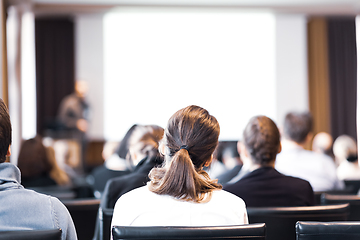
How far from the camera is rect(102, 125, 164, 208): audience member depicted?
6.10ft

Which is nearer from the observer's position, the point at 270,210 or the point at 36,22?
the point at 270,210

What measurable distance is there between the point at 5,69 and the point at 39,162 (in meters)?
3.00

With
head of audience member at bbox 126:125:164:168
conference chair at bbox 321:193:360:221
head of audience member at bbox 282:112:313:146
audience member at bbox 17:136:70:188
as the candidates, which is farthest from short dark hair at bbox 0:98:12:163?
head of audience member at bbox 282:112:313:146

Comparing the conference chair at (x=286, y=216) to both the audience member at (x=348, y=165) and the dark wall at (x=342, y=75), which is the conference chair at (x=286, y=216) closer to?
the audience member at (x=348, y=165)

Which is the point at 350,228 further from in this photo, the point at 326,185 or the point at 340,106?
the point at 340,106

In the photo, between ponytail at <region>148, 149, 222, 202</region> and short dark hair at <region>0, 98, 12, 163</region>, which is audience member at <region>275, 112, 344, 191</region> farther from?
short dark hair at <region>0, 98, 12, 163</region>

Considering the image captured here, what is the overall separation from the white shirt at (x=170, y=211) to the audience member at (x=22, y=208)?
172mm

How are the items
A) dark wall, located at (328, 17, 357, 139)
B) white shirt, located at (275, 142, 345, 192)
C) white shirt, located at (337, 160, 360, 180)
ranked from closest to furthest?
white shirt, located at (275, 142, 345, 192) → white shirt, located at (337, 160, 360, 180) → dark wall, located at (328, 17, 357, 139)

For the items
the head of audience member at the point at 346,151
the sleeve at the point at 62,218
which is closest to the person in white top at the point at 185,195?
the sleeve at the point at 62,218

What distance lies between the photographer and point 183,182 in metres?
1.22

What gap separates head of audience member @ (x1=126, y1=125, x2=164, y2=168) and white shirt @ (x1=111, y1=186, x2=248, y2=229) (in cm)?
76

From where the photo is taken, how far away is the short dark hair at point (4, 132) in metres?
1.14

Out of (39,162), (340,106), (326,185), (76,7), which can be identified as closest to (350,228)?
(326,185)

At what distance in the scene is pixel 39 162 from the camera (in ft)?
9.65
